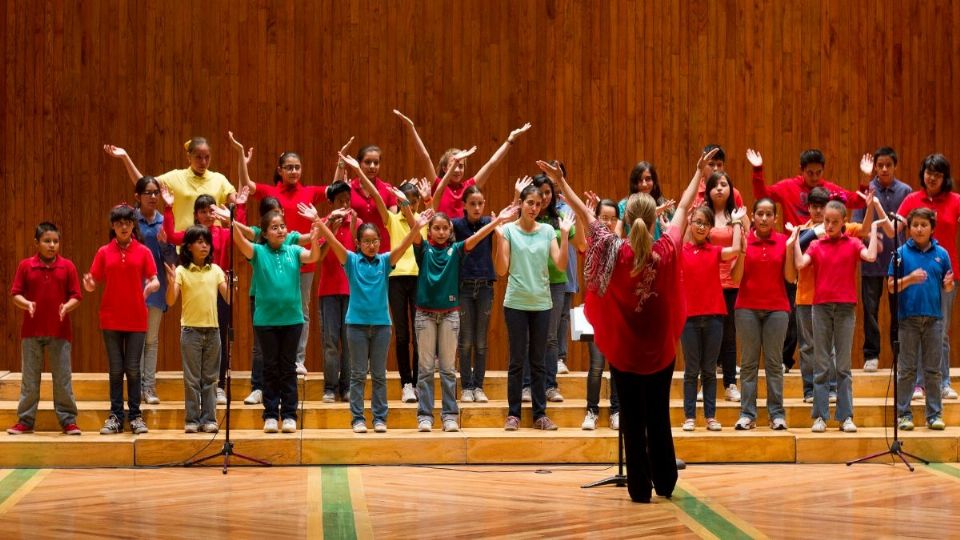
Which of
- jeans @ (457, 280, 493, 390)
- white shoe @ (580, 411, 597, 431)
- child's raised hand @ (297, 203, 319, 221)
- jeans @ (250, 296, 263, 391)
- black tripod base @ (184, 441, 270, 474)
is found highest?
child's raised hand @ (297, 203, 319, 221)

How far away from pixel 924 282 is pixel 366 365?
3.38 metres

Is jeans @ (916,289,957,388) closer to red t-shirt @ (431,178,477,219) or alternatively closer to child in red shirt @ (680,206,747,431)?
child in red shirt @ (680,206,747,431)

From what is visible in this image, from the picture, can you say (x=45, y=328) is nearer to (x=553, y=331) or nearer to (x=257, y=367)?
(x=257, y=367)

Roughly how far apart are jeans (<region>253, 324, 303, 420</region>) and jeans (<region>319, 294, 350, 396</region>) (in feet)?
1.40

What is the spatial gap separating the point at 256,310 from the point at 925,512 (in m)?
3.84

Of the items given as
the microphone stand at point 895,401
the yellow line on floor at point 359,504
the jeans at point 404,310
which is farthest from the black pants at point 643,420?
the jeans at point 404,310

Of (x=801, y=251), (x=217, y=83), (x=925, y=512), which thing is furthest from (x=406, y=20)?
(x=925, y=512)

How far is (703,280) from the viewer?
7.24 m

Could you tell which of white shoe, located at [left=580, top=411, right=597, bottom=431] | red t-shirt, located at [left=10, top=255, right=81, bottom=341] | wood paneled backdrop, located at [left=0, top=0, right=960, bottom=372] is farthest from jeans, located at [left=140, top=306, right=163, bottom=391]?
white shoe, located at [left=580, top=411, right=597, bottom=431]

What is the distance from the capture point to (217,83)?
938 cm

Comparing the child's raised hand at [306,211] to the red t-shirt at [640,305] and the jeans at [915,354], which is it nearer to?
the red t-shirt at [640,305]

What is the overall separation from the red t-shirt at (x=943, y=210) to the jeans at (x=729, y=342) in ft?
4.41

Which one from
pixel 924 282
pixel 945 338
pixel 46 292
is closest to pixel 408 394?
pixel 46 292

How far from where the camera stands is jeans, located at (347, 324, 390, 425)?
7.24 metres
